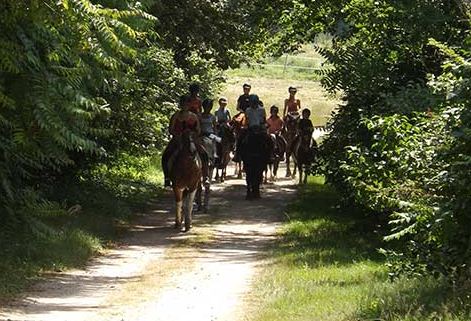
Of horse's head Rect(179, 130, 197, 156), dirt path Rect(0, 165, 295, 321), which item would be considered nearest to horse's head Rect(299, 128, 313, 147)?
dirt path Rect(0, 165, 295, 321)

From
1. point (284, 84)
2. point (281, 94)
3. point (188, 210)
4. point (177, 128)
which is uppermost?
point (284, 84)

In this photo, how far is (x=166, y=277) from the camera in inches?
540

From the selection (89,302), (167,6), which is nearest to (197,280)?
(89,302)

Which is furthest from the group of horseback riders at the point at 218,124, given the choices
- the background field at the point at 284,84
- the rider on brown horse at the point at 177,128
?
the background field at the point at 284,84

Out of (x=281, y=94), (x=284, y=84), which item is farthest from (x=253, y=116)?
(x=284, y=84)

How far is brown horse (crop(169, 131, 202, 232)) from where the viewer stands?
18281 millimetres

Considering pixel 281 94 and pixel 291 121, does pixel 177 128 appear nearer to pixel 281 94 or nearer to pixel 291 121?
pixel 291 121

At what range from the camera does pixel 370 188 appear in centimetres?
1067

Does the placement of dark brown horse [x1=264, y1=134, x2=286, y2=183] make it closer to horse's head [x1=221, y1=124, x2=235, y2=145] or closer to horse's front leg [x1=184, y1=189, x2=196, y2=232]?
horse's head [x1=221, y1=124, x2=235, y2=145]

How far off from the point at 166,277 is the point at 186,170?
483cm

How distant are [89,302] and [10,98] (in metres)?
3.15

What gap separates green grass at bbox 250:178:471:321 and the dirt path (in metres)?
0.44

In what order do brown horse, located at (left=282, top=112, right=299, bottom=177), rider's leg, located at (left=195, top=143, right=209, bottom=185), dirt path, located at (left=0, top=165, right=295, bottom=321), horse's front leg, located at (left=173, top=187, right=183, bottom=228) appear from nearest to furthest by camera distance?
dirt path, located at (left=0, top=165, right=295, bottom=321) < horse's front leg, located at (left=173, top=187, right=183, bottom=228) < rider's leg, located at (left=195, top=143, right=209, bottom=185) < brown horse, located at (left=282, top=112, right=299, bottom=177)

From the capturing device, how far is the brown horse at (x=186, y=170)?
18.3 m
